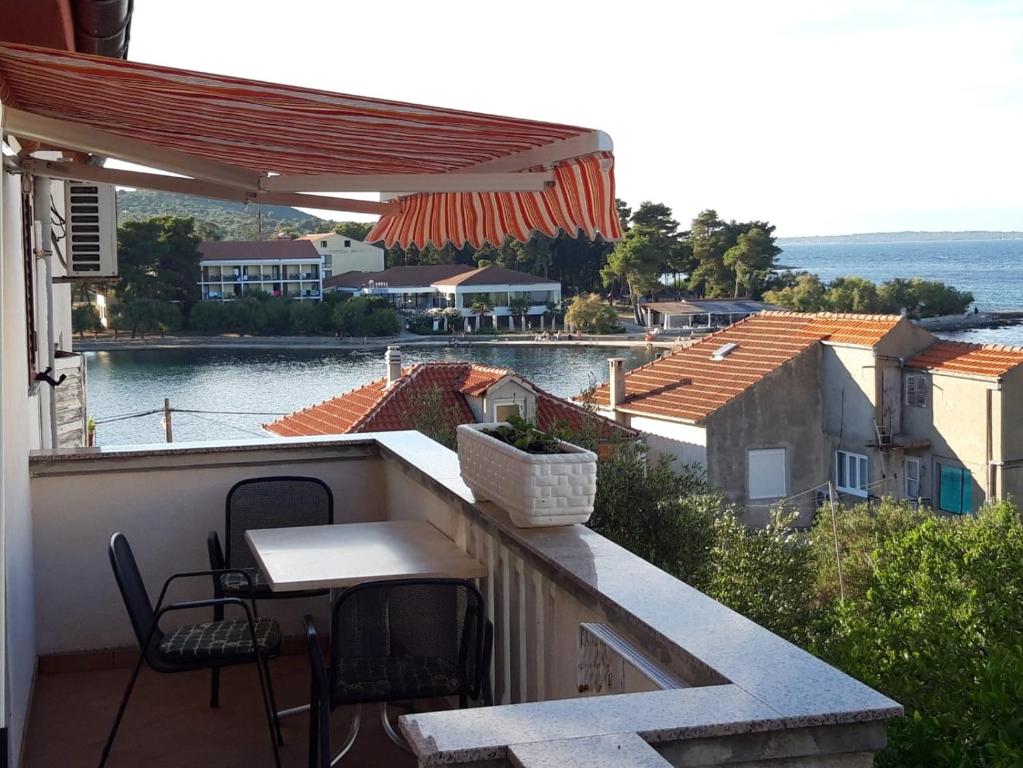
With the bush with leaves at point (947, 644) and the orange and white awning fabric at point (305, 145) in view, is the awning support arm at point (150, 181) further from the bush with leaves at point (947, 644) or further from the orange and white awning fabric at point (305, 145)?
the bush with leaves at point (947, 644)

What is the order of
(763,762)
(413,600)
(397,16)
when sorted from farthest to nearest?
1. (397,16)
2. (413,600)
3. (763,762)

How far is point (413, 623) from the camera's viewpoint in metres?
3.36

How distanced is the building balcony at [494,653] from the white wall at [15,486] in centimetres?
23

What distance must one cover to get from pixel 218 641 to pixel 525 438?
1167 mm

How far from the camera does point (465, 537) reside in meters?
4.12

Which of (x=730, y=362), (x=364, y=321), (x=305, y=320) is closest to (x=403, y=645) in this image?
(x=730, y=362)

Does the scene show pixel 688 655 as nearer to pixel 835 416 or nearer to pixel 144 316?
pixel 835 416

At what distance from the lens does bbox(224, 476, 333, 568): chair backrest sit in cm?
508

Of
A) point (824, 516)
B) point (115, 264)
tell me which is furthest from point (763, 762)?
point (824, 516)

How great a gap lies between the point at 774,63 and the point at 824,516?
39497mm

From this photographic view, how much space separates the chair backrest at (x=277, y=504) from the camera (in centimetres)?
508

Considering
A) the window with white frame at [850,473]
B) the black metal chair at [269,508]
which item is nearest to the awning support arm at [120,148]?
the black metal chair at [269,508]

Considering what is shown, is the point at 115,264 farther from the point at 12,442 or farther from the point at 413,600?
the point at 413,600

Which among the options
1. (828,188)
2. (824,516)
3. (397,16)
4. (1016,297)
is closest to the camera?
(824,516)
